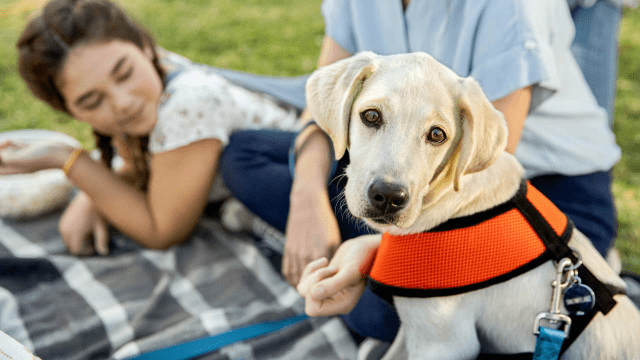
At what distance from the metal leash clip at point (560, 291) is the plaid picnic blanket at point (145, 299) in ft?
3.87

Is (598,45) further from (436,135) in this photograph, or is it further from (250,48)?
(250,48)

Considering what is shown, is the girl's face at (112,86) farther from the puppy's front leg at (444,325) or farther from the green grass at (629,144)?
the green grass at (629,144)

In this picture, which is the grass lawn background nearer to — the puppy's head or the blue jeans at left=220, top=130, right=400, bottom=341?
the blue jeans at left=220, top=130, right=400, bottom=341

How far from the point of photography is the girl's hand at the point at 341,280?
1.75 meters

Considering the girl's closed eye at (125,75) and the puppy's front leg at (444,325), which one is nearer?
the puppy's front leg at (444,325)

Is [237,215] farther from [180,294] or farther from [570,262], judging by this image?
[570,262]

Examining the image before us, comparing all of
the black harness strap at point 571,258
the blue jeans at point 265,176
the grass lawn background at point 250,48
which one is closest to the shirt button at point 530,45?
the black harness strap at point 571,258

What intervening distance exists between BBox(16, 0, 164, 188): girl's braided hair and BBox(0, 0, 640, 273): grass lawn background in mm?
1789

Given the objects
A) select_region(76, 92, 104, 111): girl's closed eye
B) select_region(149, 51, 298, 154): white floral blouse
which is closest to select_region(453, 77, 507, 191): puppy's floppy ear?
select_region(149, 51, 298, 154): white floral blouse

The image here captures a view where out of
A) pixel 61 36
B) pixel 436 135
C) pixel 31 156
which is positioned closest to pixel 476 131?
pixel 436 135

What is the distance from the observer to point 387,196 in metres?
1.32

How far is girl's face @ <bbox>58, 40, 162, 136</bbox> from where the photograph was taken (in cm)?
271

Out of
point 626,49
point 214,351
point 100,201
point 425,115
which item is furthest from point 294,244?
point 626,49

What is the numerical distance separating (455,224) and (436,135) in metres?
0.35
